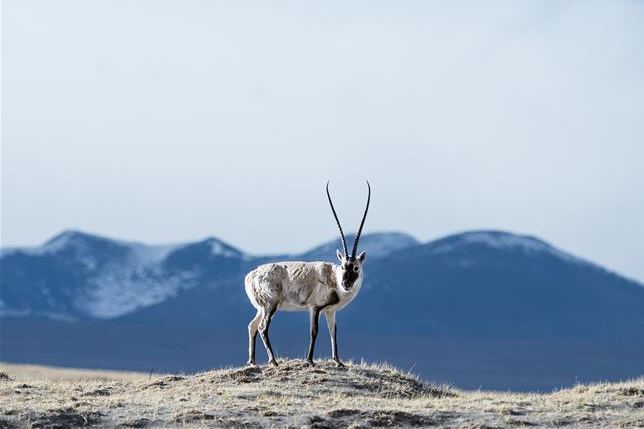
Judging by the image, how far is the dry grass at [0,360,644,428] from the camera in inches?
751

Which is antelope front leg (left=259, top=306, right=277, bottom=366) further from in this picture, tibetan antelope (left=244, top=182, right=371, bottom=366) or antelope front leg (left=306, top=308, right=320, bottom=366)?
antelope front leg (left=306, top=308, right=320, bottom=366)

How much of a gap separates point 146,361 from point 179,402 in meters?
175

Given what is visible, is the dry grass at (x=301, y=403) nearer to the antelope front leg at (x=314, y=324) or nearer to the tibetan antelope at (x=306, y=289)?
the antelope front leg at (x=314, y=324)

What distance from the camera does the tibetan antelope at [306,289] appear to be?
23094 mm

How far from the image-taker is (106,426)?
62.1 ft

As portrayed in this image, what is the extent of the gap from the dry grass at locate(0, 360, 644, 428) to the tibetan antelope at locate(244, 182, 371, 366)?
0.88 meters

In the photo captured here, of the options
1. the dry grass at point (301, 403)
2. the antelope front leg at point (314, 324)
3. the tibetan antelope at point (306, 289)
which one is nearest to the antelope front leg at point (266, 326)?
the tibetan antelope at point (306, 289)

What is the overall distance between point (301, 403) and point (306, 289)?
3.58 metres

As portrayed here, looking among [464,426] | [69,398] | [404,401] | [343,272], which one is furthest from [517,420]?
[69,398]

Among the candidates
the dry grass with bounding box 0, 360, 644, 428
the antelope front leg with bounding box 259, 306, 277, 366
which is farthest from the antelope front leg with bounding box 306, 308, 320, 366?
the antelope front leg with bounding box 259, 306, 277, 366

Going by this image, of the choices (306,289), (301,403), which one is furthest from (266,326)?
(301,403)

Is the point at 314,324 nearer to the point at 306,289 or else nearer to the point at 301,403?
the point at 306,289

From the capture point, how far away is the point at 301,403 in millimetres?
20359

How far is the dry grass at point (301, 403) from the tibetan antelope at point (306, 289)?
88 cm
